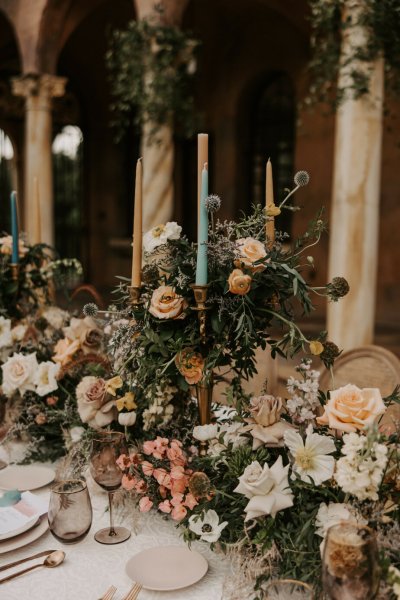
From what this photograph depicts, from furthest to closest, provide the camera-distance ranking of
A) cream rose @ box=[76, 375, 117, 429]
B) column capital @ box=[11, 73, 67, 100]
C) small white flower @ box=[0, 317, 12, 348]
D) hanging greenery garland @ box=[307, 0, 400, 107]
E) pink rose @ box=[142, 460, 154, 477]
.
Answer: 1. column capital @ box=[11, 73, 67, 100]
2. hanging greenery garland @ box=[307, 0, 400, 107]
3. small white flower @ box=[0, 317, 12, 348]
4. cream rose @ box=[76, 375, 117, 429]
5. pink rose @ box=[142, 460, 154, 477]

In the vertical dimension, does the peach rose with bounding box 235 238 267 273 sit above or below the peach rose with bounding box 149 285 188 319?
above

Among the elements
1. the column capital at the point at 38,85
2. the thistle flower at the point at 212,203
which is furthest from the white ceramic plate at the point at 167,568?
the column capital at the point at 38,85

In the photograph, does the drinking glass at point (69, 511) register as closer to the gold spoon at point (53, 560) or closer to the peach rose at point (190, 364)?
the gold spoon at point (53, 560)

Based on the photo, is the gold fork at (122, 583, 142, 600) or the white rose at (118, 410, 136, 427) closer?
the gold fork at (122, 583, 142, 600)

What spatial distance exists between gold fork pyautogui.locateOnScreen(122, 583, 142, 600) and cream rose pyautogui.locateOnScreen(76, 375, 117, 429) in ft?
1.45

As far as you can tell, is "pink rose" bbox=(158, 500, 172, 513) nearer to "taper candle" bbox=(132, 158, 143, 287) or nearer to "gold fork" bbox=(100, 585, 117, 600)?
"gold fork" bbox=(100, 585, 117, 600)

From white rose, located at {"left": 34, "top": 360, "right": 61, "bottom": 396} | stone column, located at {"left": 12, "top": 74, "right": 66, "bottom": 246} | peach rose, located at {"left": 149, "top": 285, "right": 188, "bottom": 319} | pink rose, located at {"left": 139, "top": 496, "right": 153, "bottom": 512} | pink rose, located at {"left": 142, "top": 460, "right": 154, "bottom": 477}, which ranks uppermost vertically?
stone column, located at {"left": 12, "top": 74, "right": 66, "bottom": 246}

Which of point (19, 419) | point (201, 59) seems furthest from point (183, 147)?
point (19, 419)

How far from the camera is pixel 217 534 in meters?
1.12

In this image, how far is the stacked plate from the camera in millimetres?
1259

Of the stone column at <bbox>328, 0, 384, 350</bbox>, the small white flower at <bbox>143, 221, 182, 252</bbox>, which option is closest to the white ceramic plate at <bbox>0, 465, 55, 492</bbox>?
the small white flower at <bbox>143, 221, 182, 252</bbox>

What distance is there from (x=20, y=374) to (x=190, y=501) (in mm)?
784

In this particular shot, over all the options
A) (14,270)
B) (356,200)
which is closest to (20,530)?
(14,270)

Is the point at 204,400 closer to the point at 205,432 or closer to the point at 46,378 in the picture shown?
the point at 205,432
